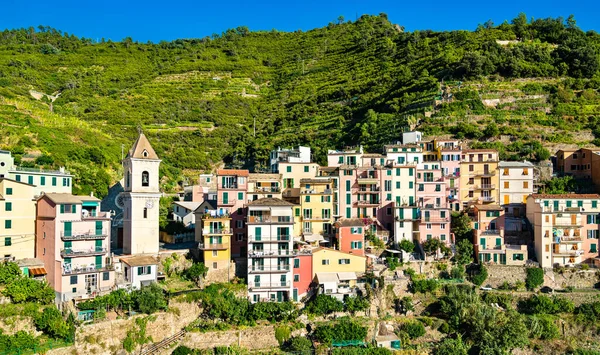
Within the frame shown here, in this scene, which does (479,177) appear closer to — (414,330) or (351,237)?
(351,237)

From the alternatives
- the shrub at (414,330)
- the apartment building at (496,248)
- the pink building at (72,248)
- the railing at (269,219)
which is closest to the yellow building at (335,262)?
the railing at (269,219)

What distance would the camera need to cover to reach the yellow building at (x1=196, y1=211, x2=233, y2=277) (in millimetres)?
43406

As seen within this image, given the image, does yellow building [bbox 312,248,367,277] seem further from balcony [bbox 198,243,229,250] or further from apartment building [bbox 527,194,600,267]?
apartment building [bbox 527,194,600,267]

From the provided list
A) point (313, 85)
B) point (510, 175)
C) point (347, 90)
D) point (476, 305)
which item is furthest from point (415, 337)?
point (313, 85)

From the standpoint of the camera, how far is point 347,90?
321 ft

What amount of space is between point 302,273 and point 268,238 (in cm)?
410

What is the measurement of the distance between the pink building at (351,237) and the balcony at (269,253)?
561 centimetres

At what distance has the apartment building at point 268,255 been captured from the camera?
42.2 metres

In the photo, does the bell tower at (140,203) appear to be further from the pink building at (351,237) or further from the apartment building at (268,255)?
the pink building at (351,237)

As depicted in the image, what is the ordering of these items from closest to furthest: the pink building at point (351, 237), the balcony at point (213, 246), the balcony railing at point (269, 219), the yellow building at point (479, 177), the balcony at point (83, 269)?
the balcony at point (83, 269), the balcony railing at point (269, 219), the balcony at point (213, 246), the pink building at point (351, 237), the yellow building at point (479, 177)

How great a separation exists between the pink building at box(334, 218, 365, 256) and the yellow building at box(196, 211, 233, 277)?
9561 millimetres

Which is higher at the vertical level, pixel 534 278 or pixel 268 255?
pixel 268 255

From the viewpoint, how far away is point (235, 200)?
47.0 metres

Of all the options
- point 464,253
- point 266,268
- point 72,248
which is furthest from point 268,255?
point 464,253
